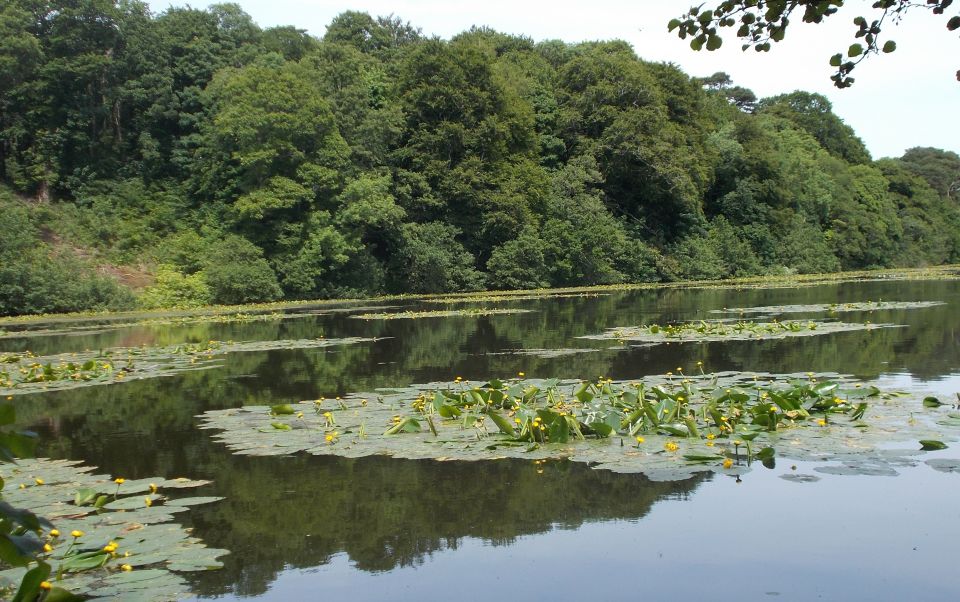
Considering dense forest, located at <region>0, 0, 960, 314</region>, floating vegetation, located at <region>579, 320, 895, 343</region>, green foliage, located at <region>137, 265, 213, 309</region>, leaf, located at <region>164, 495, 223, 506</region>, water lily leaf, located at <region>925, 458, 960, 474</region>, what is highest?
dense forest, located at <region>0, 0, 960, 314</region>

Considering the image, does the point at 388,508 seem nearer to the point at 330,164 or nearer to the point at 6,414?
the point at 6,414

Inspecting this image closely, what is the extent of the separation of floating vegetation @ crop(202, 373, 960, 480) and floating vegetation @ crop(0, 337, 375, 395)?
4.17m

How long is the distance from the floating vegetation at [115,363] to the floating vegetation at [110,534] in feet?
18.2

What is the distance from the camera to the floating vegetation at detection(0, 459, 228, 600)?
15.2 ft

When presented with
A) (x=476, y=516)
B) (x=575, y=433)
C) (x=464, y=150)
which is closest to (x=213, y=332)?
(x=575, y=433)

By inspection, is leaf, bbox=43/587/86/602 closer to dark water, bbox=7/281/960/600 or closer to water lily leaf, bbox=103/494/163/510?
dark water, bbox=7/281/960/600

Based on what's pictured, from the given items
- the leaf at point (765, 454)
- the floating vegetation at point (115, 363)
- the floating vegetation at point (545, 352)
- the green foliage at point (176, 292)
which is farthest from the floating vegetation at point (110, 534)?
the green foliage at point (176, 292)

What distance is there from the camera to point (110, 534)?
17.7 feet

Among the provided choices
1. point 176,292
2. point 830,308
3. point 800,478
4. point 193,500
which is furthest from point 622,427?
point 176,292

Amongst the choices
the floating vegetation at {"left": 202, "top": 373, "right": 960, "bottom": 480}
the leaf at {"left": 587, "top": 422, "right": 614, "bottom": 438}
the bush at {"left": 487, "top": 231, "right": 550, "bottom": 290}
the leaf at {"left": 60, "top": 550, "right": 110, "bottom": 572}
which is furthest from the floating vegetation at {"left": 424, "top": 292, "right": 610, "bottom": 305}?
the leaf at {"left": 60, "top": 550, "right": 110, "bottom": 572}

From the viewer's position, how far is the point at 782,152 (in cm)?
5581

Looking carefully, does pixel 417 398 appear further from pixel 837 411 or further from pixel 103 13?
pixel 103 13

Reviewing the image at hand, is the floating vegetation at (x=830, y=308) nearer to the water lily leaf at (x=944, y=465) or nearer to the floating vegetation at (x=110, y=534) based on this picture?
the water lily leaf at (x=944, y=465)

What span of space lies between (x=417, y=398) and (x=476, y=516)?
402 centimetres
